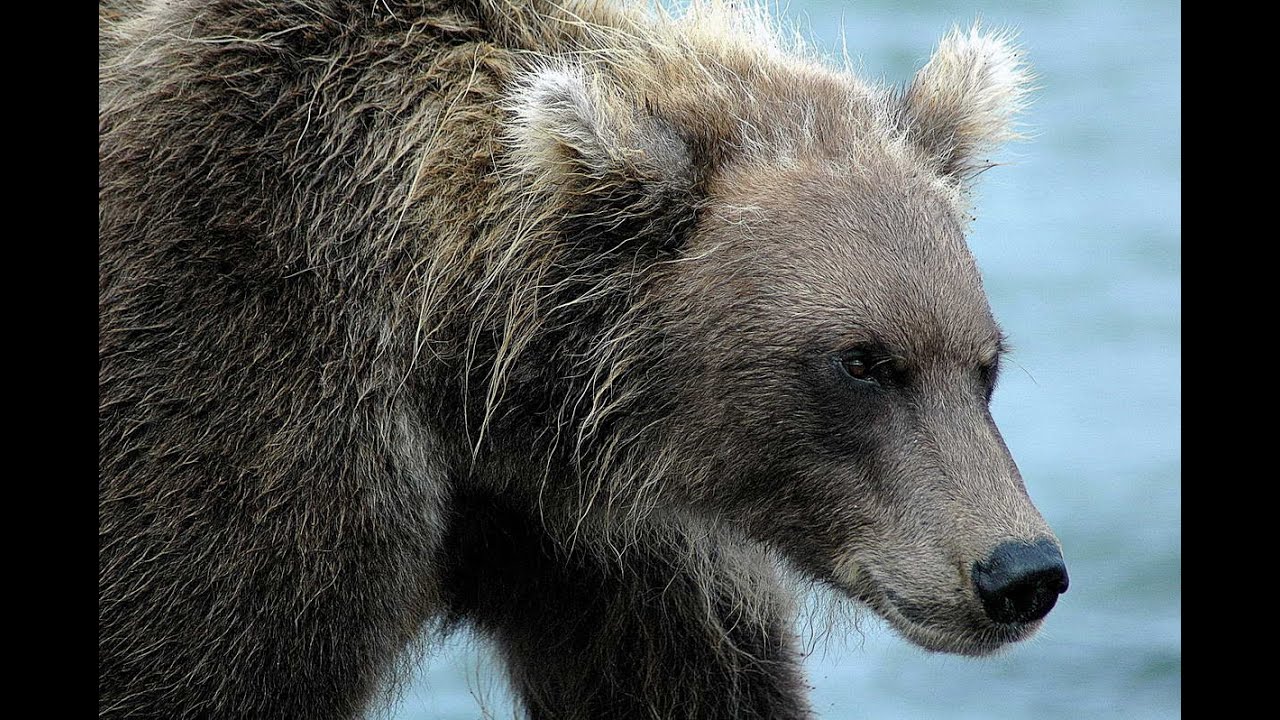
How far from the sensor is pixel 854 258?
6.59 meters

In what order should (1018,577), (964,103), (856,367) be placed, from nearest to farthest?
1. (1018,577)
2. (856,367)
3. (964,103)

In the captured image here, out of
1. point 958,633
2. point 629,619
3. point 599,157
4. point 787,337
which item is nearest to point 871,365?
point 787,337

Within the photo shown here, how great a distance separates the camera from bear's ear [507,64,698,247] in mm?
6562

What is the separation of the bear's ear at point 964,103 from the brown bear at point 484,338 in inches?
11.4

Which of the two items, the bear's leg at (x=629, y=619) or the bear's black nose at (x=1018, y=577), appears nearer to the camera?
the bear's black nose at (x=1018, y=577)

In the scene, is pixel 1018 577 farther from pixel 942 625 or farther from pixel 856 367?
pixel 856 367

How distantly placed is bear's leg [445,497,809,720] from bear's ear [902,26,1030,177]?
6.39 feet

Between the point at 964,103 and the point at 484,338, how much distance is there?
2.35 metres

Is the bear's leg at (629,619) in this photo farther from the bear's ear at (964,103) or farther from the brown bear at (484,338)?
the bear's ear at (964,103)

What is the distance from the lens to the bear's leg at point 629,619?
741cm

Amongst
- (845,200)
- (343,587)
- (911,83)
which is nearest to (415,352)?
(343,587)

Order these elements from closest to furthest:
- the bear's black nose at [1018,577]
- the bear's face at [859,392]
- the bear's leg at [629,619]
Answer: the bear's black nose at [1018,577], the bear's face at [859,392], the bear's leg at [629,619]

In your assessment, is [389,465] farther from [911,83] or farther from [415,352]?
[911,83]

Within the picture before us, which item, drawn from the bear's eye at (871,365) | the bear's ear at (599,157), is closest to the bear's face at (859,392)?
the bear's eye at (871,365)
